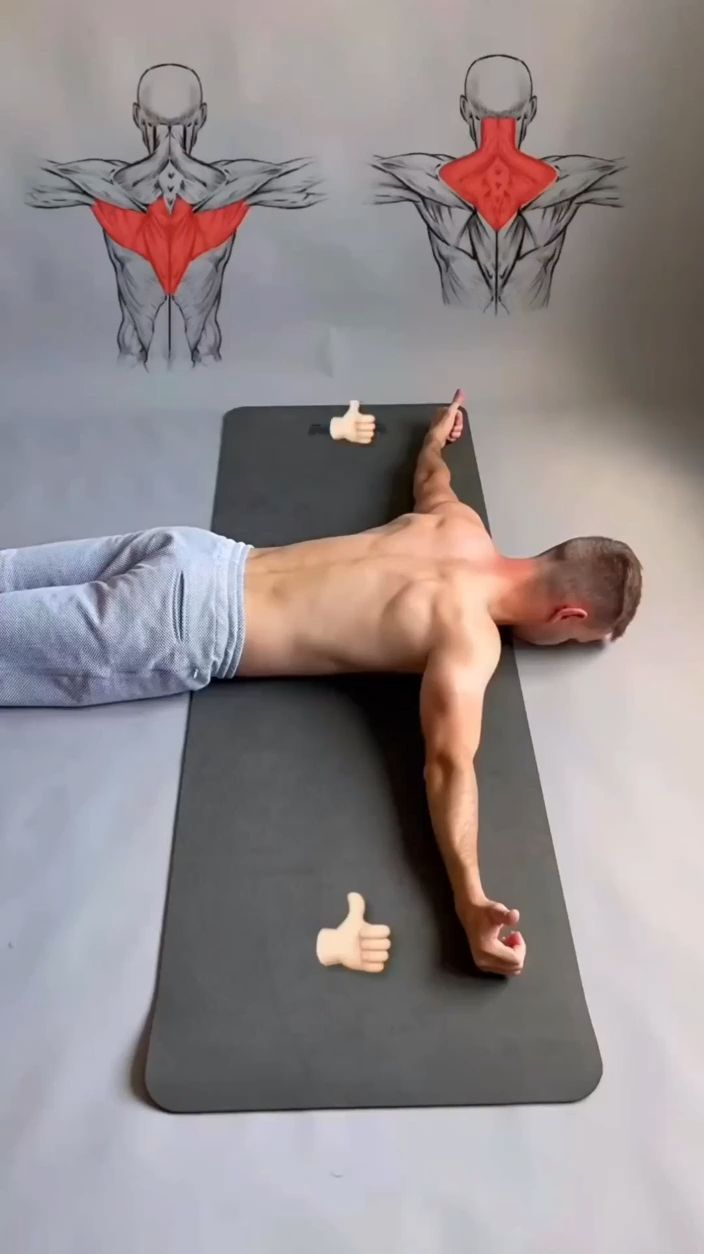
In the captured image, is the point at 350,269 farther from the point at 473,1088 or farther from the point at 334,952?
the point at 473,1088

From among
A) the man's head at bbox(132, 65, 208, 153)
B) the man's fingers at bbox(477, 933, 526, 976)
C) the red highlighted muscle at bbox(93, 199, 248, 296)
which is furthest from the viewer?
the red highlighted muscle at bbox(93, 199, 248, 296)

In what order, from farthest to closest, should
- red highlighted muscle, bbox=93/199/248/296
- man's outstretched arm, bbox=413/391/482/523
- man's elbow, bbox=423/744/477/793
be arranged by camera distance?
red highlighted muscle, bbox=93/199/248/296, man's outstretched arm, bbox=413/391/482/523, man's elbow, bbox=423/744/477/793

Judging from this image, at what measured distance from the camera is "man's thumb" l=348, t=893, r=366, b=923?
122cm

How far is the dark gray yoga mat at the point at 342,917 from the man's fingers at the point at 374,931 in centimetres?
1

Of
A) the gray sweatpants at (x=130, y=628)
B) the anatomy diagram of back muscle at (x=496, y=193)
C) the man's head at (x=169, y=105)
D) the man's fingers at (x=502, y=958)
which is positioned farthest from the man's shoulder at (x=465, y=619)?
the man's head at (x=169, y=105)

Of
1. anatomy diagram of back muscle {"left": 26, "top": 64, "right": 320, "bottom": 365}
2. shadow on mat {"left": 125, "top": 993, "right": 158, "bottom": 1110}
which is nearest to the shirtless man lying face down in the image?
shadow on mat {"left": 125, "top": 993, "right": 158, "bottom": 1110}

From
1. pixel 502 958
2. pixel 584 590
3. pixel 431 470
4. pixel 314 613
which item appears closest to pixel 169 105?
pixel 431 470

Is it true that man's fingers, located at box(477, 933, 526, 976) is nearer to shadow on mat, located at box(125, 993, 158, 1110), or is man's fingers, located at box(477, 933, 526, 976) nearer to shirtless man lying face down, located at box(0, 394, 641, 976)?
shirtless man lying face down, located at box(0, 394, 641, 976)

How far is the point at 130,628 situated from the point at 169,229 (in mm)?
888

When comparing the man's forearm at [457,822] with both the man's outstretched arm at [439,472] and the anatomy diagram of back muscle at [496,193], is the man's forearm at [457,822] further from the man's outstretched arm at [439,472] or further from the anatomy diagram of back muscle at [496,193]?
the anatomy diagram of back muscle at [496,193]

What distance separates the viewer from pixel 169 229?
1876mm

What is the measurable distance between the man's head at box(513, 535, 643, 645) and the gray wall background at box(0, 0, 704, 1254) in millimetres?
83

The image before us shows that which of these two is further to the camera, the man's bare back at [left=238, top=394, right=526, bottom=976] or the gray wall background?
the man's bare back at [left=238, top=394, right=526, bottom=976]

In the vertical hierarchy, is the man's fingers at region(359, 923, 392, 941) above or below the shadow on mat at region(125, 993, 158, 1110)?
above
